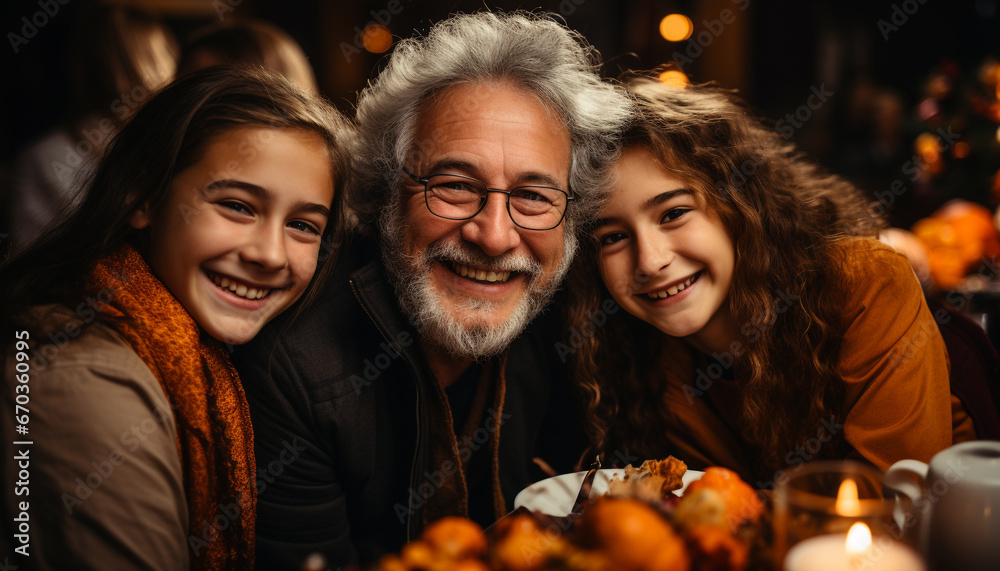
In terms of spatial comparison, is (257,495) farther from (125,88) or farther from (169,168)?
(125,88)

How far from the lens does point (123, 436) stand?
3.67 feet

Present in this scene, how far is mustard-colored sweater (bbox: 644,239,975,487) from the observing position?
1.48m

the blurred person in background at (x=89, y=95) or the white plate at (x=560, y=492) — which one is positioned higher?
the blurred person in background at (x=89, y=95)

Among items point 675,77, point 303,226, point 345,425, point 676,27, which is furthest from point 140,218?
point 676,27

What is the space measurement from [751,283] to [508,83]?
33.3 inches

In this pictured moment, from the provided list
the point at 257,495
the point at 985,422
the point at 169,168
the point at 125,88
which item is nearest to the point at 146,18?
the point at 125,88

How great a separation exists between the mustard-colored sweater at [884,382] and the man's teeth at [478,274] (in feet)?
2.31

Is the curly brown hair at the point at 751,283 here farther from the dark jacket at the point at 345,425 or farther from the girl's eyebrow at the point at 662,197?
the dark jacket at the point at 345,425

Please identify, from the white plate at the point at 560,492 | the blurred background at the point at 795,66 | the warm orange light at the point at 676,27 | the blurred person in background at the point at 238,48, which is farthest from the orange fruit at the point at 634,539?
the warm orange light at the point at 676,27

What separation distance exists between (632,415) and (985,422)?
35.7 inches

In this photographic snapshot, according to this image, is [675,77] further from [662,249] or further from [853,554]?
[853,554]

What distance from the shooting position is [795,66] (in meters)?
8.07

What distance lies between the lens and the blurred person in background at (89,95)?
9.22 feet

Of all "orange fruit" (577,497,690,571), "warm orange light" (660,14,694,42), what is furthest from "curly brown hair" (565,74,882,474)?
"warm orange light" (660,14,694,42)
